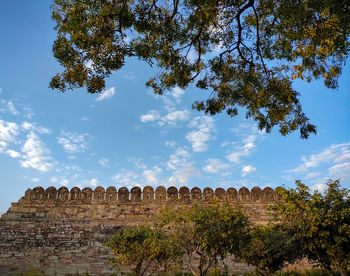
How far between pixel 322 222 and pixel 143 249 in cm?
586

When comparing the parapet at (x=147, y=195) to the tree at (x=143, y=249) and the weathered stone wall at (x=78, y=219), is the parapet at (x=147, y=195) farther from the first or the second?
the tree at (x=143, y=249)

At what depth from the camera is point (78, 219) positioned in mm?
13117

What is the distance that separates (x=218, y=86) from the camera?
8344mm

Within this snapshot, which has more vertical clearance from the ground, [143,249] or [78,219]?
[78,219]

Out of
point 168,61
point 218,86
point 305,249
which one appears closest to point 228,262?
point 305,249

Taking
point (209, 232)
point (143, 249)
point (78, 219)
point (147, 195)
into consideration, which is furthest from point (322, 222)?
point (78, 219)

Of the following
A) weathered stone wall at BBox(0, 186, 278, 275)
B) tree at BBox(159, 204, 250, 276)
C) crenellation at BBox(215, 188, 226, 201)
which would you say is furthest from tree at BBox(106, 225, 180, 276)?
crenellation at BBox(215, 188, 226, 201)

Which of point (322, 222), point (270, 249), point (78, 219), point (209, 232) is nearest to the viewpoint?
point (209, 232)

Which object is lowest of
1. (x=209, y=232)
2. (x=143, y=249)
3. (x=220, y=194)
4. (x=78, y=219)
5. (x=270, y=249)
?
(x=270, y=249)

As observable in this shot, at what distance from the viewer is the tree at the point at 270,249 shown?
26.2 feet

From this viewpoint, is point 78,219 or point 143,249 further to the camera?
point 78,219

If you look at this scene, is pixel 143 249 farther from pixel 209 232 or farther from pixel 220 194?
pixel 220 194

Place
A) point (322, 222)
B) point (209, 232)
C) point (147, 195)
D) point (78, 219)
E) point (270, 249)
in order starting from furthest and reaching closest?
point (147, 195)
point (78, 219)
point (270, 249)
point (322, 222)
point (209, 232)

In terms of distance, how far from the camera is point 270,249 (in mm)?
8164
